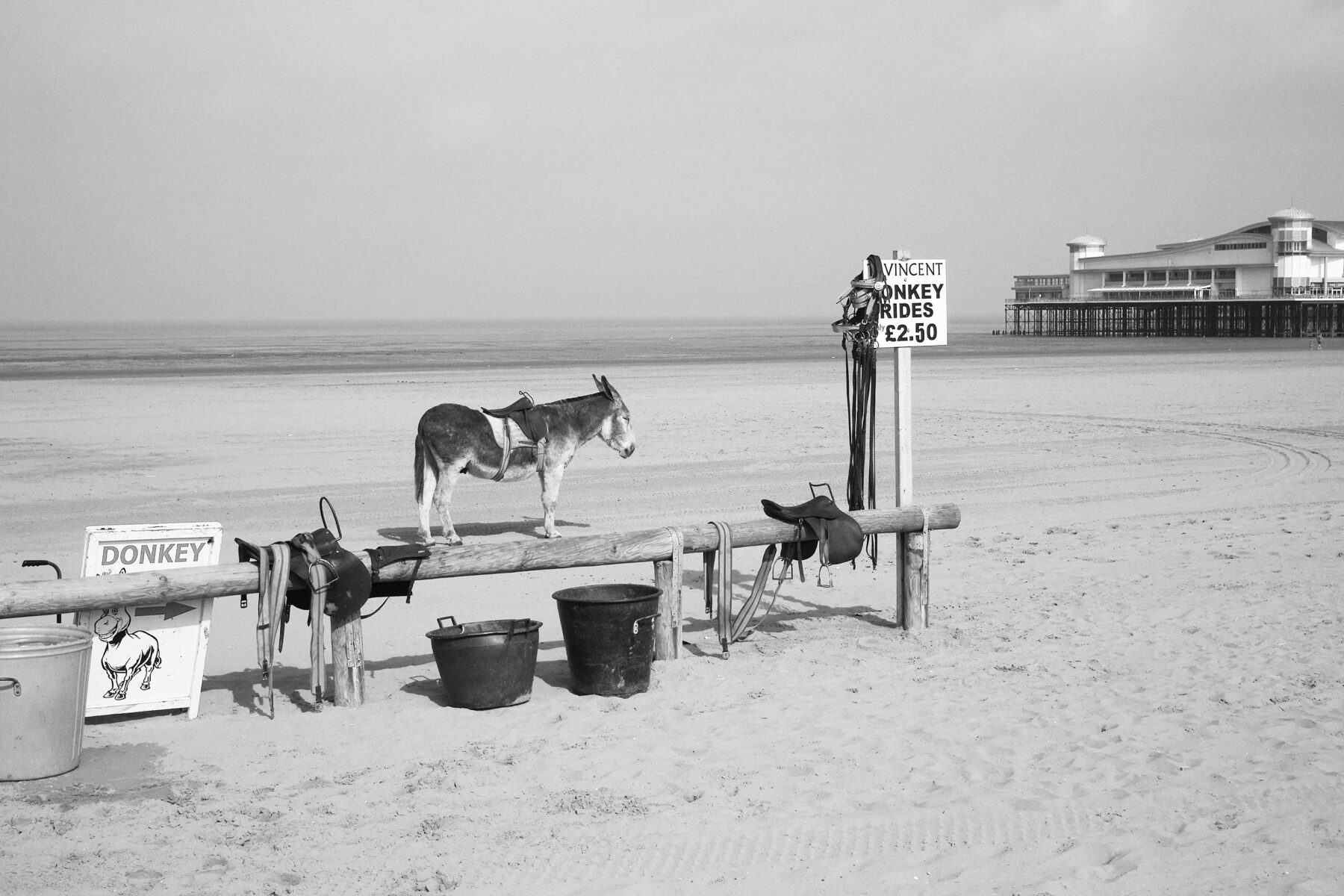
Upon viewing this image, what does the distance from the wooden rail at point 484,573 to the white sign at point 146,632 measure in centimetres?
28

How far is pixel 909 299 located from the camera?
954 cm

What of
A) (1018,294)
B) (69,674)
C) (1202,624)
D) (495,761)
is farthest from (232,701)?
Result: (1018,294)

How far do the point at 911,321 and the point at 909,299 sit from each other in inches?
6.9

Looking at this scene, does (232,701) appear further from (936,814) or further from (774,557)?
(936,814)

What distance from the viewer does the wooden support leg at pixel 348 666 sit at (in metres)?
7.54

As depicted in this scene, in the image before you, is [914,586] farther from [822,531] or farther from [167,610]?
[167,610]

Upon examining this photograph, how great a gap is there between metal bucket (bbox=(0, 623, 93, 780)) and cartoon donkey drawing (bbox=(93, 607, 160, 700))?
72cm

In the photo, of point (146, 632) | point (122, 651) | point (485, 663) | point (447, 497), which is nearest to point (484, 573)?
point (485, 663)

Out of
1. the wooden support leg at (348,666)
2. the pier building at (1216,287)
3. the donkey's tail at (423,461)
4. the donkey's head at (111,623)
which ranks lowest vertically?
the wooden support leg at (348,666)

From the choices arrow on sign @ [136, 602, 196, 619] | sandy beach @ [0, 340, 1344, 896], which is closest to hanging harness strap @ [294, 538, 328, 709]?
sandy beach @ [0, 340, 1344, 896]

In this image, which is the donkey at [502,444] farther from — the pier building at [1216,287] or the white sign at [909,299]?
the pier building at [1216,287]

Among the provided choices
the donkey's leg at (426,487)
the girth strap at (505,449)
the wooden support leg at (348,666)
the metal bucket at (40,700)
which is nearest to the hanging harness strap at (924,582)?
the wooden support leg at (348,666)

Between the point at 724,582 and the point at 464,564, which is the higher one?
the point at 464,564

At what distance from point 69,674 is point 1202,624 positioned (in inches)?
305
